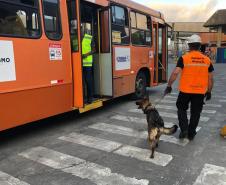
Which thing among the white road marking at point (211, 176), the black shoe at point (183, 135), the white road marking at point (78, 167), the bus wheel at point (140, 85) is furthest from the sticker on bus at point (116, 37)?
the white road marking at point (211, 176)

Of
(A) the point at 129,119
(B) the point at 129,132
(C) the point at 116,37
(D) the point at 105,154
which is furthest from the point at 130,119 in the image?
(D) the point at 105,154

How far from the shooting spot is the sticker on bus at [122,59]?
7.79 metres

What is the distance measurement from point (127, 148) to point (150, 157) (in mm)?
572

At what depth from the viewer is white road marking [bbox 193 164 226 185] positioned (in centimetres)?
378

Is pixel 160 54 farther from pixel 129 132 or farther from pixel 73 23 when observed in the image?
pixel 129 132

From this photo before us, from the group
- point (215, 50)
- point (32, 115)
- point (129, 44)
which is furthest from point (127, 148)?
point (215, 50)

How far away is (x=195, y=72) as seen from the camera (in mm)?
5027

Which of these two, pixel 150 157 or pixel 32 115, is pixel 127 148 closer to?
pixel 150 157

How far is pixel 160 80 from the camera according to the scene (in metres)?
11.1

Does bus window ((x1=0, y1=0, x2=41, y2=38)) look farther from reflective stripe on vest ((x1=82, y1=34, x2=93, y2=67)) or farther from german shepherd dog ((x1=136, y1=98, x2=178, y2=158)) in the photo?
german shepherd dog ((x1=136, y1=98, x2=178, y2=158))

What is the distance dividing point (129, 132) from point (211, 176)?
2306 mm

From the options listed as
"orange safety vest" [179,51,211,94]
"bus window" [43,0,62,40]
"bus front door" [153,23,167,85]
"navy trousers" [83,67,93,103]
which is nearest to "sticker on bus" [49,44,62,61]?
"bus window" [43,0,62,40]

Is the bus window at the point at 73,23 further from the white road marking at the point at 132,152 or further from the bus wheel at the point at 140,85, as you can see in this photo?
the bus wheel at the point at 140,85

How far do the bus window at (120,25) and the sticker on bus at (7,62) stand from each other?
328 cm
